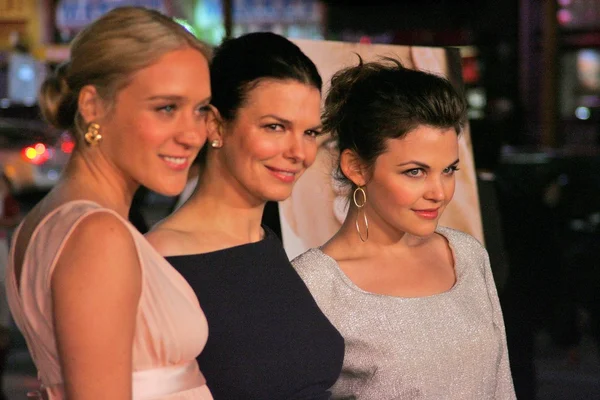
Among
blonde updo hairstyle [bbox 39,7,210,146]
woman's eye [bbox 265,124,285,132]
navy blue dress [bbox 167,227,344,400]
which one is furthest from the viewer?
woman's eye [bbox 265,124,285,132]

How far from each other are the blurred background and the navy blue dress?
0.51 metres

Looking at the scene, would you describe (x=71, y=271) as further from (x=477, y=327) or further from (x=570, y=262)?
(x=570, y=262)

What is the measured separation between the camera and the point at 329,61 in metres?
3.04

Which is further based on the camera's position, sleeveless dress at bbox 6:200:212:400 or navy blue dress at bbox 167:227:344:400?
navy blue dress at bbox 167:227:344:400

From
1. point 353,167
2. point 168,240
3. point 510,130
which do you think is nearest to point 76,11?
point 510,130

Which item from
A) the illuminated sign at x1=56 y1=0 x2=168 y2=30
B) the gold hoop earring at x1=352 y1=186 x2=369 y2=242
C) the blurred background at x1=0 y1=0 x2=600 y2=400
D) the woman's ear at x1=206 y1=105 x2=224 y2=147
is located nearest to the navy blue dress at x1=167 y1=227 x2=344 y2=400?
the woman's ear at x1=206 y1=105 x2=224 y2=147

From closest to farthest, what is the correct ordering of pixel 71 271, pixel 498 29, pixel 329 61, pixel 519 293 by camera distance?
pixel 71 271, pixel 329 61, pixel 519 293, pixel 498 29

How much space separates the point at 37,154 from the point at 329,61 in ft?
23.9

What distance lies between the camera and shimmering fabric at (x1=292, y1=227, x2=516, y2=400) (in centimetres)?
222

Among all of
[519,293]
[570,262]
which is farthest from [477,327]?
[570,262]

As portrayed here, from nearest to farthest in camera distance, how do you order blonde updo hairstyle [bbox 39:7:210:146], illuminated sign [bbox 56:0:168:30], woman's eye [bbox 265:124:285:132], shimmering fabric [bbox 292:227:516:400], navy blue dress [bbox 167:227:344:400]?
blonde updo hairstyle [bbox 39:7:210:146] < navy blue dress [bbox 167:227:344:400] < woman's eye [bbox 265:124:285:132] < shimmering fabric [bbox 292:227:516:400] < illuminated sign [bbox 56:0:168:30]

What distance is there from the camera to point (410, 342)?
2.27m

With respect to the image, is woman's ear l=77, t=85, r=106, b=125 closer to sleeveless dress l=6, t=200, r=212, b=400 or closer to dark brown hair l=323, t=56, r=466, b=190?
sleeveless dress l=6, t=200, r=212, b=400

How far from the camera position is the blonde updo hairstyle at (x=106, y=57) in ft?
5.26
